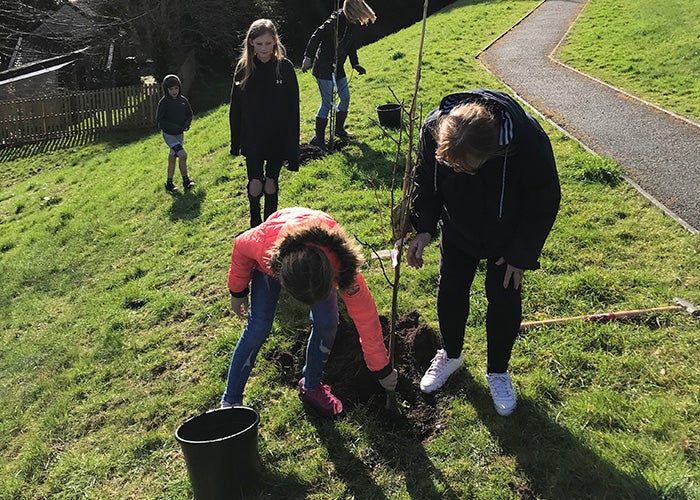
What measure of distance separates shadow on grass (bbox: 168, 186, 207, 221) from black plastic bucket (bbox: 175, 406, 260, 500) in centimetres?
458

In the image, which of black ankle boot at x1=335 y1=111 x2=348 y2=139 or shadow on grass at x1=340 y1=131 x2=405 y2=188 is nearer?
shadow on grass at x1=340 y1=131 x2=405 y2=188

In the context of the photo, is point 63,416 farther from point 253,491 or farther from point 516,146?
point 516,146

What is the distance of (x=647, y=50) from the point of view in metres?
11.4

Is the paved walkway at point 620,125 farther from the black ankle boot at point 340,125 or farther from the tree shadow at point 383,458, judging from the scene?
the tree shadow at point 383,458

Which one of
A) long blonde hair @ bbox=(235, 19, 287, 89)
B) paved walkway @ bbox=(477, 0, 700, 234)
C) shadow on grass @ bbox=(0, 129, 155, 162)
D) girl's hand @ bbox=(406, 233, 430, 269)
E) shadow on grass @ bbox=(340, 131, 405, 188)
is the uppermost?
long blonde hair @ bbox=(235, 19, 287, 89)

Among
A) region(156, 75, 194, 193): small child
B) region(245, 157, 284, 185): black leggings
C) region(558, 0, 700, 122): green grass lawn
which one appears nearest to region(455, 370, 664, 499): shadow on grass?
region(245, 157, 284, 185): black leggings

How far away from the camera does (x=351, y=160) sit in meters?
7.47

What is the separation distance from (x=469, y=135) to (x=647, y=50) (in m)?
11.4

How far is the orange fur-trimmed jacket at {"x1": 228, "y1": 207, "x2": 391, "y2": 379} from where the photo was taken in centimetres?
288

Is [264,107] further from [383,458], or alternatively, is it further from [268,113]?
[383,458]

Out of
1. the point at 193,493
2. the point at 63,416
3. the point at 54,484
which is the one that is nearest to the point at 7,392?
the point at 63,416

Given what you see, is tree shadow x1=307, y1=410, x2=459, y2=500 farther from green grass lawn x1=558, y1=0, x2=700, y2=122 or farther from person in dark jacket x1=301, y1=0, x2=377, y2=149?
green grass lawn x1=558, y1=0, x2=700, y2=122

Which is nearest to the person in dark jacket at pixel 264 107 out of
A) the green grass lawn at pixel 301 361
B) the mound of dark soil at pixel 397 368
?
the green grass lawn at pixel 301 361

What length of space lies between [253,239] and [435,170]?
105cm
